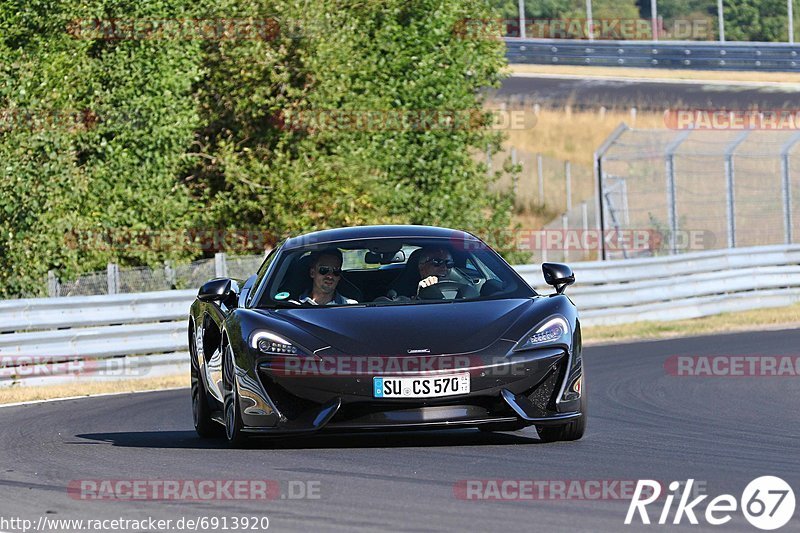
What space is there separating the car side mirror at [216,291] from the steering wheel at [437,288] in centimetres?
118

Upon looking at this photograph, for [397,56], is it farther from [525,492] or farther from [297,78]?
[525,492]

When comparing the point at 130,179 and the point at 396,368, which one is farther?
the point at 130,179

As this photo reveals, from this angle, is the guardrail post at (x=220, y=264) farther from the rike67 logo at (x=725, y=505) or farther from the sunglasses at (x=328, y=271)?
the rike67 logo at (x=725, y=505)

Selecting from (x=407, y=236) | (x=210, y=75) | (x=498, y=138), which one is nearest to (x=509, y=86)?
(x=498, y=138)

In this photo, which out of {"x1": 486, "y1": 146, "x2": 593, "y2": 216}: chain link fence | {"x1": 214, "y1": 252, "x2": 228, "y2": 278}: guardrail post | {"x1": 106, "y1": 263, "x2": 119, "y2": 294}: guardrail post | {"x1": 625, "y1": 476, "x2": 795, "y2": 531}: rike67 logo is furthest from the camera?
{"x1": 486, "y1": 146, "x2": 593, "y2": 216}: chain link fence

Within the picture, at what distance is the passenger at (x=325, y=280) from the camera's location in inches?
366

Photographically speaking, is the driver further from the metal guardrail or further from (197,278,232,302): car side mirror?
the metal guardrail

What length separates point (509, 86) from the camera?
191 ft

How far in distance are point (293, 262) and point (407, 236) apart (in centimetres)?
74

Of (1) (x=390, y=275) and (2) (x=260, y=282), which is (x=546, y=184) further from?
(2) (x=260, y=282)

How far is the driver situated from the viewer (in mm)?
9414

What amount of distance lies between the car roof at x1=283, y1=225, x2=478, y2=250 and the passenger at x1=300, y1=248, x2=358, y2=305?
251 millimetres
